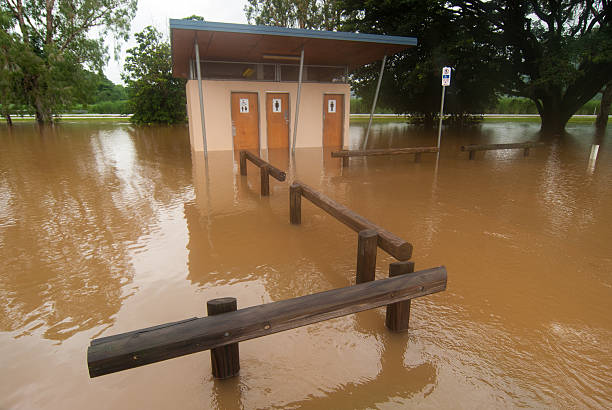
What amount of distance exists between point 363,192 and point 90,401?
5844 mm

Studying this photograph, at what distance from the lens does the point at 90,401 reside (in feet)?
A: 7.38

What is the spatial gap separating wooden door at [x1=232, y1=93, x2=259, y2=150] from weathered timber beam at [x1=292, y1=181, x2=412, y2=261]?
8.69 metres

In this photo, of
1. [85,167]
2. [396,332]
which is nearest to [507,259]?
[396,332]

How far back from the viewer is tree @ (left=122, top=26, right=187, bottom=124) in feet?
87.0

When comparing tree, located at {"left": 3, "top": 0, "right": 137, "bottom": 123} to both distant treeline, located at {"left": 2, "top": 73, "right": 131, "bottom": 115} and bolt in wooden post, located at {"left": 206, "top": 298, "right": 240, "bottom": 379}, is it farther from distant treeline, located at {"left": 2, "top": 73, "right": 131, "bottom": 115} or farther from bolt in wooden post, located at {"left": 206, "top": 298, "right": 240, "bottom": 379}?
bolt in wooden post, located at {"left": 206, "top": 298, "right": 240, "bottom": 379}

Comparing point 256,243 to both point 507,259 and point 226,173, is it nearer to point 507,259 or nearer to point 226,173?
point 507,259

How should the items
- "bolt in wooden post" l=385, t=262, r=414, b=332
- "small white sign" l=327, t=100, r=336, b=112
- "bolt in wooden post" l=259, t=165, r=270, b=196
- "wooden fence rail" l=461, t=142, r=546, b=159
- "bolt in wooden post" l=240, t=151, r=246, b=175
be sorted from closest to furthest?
"bolt in wooden post" l=385, t=262, r=414, b=332, "bolt in wooden post" l=259, t=165, r=270, b=196, "bolt in wooden post" l=240, t=151, r=246, b=175, "wooden fence rail" l=461, t=142, r=546, b=159, "small white sign" l=327, t=100, r=336, b=112

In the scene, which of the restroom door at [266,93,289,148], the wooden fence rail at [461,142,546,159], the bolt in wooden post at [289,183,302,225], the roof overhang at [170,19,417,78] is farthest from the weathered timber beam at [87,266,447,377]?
the restroom door at [266,93,289,148]

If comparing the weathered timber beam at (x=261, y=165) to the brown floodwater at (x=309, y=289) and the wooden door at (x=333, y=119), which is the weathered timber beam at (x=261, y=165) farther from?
the wooden door at (x=333, y=119)

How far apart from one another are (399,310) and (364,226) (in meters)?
1.09

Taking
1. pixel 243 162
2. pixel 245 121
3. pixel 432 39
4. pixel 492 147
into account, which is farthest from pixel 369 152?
pixel 432 39

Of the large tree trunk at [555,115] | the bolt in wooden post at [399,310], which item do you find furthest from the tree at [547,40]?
the bolt in wooden post at [399,310]

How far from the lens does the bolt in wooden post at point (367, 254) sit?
345cm

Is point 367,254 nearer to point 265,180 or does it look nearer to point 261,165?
point 265,180
